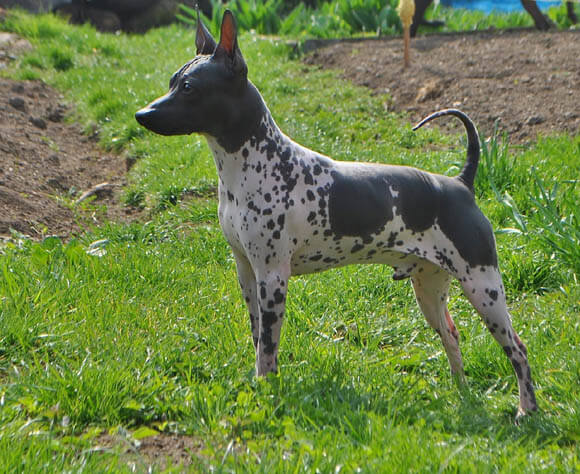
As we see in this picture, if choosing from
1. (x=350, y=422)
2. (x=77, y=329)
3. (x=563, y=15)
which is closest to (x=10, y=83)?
(x=77, y=329)

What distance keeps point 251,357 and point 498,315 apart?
45.6 inches

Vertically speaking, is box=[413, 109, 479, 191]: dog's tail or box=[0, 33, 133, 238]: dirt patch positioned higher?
box=[413, 109, 479, 191]: dog's tail

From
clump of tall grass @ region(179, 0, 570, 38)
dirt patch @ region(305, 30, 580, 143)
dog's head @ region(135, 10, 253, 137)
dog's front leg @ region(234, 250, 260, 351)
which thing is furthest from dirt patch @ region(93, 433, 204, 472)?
clump of tall grass @ region(179, 0, 570, 38)

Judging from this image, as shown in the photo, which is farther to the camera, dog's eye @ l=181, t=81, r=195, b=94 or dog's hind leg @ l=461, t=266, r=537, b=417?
dog's hind leg @ l=461, t=266, r=537, b=417

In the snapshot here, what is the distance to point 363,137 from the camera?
7.02 meters

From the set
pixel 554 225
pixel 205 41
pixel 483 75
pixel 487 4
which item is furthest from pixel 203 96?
pixel 487 4

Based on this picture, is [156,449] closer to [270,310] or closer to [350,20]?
[270,310]

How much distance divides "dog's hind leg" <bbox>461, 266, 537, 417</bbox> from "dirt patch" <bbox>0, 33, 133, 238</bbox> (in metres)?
3.08

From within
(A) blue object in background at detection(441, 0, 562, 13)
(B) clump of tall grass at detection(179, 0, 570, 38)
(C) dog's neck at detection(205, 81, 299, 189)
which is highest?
(C) dog's neck at detection(205, 81, 299, 189)

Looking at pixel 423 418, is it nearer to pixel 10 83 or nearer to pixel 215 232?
pixel 215 232

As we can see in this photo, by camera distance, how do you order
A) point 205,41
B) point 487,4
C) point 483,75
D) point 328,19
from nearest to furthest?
point 205,41 → point 483,75 → point 328,19 → point 487,4

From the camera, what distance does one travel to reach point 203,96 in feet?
9.33

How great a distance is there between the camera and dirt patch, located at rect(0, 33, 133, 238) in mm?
5297

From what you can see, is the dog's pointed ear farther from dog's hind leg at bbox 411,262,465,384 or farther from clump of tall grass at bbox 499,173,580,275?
clump of tall grass at bbox 499,173,580,275
